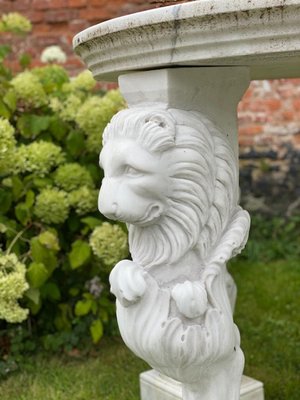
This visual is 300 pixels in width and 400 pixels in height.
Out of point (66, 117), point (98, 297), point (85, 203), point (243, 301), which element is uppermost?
point (66, 117)

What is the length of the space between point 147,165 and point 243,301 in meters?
2.19

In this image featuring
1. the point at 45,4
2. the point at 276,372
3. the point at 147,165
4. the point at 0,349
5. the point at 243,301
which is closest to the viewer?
the point at 147,165

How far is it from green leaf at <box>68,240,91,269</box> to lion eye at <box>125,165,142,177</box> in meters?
1.19

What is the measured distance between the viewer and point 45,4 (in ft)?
14.1

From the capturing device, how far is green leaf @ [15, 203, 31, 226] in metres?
2.42

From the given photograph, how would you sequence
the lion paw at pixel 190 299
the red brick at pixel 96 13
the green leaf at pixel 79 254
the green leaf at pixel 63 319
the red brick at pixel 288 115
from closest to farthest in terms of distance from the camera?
the lion paw at pixel 190 299 → the green leaf at pixel 79 254 → the green leaf at pixel 63 319 → the red brick at pixel 96 13 → the red brick at pixel 288 115

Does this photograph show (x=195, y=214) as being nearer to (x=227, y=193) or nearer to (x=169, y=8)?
(x=227, y=193)

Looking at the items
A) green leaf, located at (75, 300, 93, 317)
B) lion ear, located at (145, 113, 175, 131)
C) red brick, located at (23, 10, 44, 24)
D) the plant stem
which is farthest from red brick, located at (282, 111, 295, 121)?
lion ear, located at (145, 113, 175, 131)

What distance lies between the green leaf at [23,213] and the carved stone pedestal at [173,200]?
1132 mm

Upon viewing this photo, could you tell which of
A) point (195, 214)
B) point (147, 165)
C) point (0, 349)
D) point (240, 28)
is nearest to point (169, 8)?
point (240, 28)

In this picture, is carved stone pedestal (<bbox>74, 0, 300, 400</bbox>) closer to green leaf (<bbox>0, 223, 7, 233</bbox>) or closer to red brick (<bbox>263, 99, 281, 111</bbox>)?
green leaf (<bbox>0, 223, 7, 233</bbox>)

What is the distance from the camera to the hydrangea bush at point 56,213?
2.31 meters

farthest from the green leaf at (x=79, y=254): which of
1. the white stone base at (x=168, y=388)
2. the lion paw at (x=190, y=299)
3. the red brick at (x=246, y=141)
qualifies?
the red brick at (x=246, y=141)

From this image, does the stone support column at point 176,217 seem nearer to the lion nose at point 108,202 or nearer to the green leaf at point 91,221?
the lion nose at point 108,202
